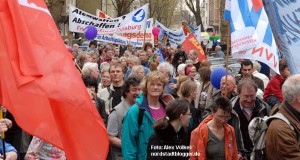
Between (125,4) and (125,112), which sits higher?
(125,4)

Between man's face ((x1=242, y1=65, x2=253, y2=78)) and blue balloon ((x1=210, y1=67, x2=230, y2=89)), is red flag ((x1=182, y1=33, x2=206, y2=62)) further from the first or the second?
blue balloon ((x1=210, y1=67, x2=230, y2=89))

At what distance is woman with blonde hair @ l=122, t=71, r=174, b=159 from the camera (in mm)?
6336

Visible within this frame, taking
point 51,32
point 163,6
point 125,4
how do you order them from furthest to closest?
point 163,6, point 125,4, point 51,32

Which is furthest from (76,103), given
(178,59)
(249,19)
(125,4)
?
(125,4)

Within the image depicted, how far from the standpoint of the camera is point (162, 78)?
263 inches

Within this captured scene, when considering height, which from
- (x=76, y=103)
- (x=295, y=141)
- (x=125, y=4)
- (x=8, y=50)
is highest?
(x=125, y=4)

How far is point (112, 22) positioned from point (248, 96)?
11305 millimetres

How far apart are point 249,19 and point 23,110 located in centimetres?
376

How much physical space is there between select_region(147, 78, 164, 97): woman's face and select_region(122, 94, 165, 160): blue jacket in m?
0.22

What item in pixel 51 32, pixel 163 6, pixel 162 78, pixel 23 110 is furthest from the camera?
pixel 163 6

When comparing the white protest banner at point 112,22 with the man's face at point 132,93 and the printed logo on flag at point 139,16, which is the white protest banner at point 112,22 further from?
the man's face at point 132,93

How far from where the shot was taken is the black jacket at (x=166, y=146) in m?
5.91

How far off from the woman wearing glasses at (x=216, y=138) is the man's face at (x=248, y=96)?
0.71 meters

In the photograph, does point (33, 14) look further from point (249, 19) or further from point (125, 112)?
point (249, 19)
